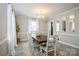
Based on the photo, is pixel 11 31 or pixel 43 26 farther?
pixel 43 26

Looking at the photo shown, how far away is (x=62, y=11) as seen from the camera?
2578mm

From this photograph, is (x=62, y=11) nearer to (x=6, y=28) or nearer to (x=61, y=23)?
(x=61, y=23)

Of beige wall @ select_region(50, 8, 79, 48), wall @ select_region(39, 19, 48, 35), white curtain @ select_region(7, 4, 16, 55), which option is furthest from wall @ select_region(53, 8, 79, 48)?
white curtain @ select_region(7, 4, 16, 55)

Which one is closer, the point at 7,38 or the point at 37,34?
the point at 7,38

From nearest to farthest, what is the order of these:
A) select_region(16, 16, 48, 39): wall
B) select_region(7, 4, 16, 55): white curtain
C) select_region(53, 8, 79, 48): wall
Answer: select_region(7, 4, 16, 55): white curtain < select_region(53, 8, 79, 48): wall < select_region(16, 16, 48, 39): wall

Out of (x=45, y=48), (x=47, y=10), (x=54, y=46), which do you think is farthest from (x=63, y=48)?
(x=47, y=10)

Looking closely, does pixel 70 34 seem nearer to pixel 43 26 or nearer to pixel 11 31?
pixel 43 26

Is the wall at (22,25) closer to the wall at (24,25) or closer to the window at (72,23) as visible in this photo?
the wall at (24,25)

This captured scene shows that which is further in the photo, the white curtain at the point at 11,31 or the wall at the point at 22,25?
the wall at the point at 22,25

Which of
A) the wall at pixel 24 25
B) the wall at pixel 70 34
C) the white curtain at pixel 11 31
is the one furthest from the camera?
the wall at pixel 24 25

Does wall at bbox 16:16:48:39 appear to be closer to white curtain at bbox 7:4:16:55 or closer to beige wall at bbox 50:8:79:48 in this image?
white curtain at bbox 7:4:16:55

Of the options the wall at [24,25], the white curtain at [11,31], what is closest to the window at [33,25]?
the wall at [24,25]

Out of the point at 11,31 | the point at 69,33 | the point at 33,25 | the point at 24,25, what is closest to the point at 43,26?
the point at 33,25

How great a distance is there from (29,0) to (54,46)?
1.89 meters
